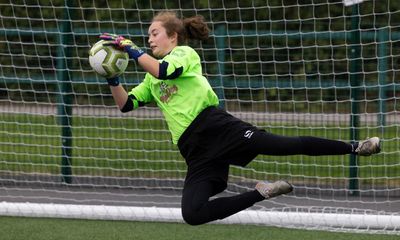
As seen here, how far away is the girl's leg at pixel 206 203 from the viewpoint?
5.57m

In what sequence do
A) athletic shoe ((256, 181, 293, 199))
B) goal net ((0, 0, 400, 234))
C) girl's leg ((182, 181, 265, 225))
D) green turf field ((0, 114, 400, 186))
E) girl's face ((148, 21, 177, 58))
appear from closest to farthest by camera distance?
girl's leg ((182, 181, 265, 225))
athletic shoe ((256, 181, 293, 199))
girl's face ((148, 21, 177, 58))
goal net ((0, 0, 400, 234))
green turf field ((0, 114, 400, 186))

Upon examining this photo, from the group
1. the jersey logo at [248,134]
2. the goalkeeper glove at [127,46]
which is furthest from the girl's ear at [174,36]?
the jersey logo at [248,134]

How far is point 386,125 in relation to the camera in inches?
329

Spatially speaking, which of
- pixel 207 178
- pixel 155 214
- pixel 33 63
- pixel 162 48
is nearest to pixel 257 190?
pixel 207 178

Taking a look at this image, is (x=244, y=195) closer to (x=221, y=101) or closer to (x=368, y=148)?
(x=368, y=148)

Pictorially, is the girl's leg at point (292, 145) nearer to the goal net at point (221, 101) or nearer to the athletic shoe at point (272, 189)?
the athletic shoe at point (272, 189)

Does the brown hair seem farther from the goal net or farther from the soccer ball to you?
the goal net

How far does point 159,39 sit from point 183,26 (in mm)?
185

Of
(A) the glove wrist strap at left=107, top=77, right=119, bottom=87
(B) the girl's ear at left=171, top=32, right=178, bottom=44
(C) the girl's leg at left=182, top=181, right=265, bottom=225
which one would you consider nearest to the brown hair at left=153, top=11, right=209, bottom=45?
(B) the girl's ear at left=171, top=32, right=178, bottom=44

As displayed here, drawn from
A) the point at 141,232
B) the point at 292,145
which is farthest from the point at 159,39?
the point at 141,232

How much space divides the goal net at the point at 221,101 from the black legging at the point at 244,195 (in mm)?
1844

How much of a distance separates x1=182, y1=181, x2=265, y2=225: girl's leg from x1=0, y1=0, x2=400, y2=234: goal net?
184 cm

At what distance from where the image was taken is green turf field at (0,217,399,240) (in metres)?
6.95

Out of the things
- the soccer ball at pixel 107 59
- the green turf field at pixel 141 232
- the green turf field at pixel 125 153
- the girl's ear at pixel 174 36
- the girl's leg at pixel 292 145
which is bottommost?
the green turf field at pixel 141 232
